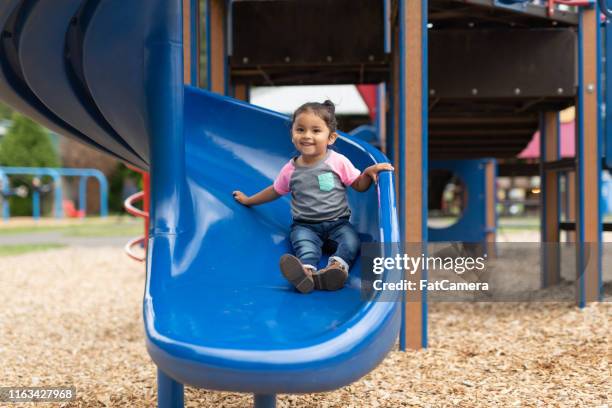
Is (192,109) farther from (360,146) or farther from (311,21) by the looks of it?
(311,21)

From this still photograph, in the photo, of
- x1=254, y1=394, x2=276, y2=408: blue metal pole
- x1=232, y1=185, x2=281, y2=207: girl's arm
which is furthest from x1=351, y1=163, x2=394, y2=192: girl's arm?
x1=254, y1=394, x2=276, y2=408: blue metal pole

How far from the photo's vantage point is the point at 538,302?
16.9 ft

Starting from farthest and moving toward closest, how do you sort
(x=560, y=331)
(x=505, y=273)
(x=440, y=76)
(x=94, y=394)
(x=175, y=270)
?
(x=505, y=273)
(x=440, y=76)
(x=560, y=331)
(x=94, y=394)
(x=175, y=270)

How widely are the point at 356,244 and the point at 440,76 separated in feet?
7.50

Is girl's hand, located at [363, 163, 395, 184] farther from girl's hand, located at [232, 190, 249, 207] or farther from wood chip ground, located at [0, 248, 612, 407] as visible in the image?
wood chip ground, located at [0, 248, 612, 407]

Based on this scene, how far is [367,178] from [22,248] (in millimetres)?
9600

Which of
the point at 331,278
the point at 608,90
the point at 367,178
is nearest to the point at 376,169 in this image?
the point at 367,178

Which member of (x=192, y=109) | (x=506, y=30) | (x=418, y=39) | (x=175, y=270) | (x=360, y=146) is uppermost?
(x=506, y=30)

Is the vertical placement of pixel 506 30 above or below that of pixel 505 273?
above

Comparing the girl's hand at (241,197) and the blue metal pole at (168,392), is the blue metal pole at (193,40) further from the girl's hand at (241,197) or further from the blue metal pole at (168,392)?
the blue metal pole at (168,392)

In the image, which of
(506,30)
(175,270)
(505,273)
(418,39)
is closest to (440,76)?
(506,30)

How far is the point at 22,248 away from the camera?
10.8 metres

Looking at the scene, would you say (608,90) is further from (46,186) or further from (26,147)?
(26,147)

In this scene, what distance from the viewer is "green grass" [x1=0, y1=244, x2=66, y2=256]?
33.2ft
